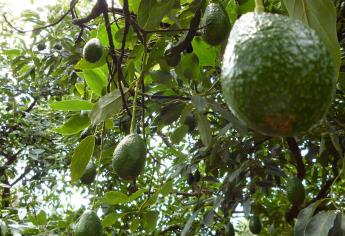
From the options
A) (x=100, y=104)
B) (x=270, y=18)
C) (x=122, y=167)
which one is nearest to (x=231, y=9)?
(x=100, y=104)

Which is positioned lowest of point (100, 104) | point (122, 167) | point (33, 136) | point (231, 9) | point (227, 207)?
point (227, 207)

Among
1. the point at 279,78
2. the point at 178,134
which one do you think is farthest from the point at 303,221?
the point at 279,78

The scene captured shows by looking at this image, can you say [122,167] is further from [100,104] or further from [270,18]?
[270,18]

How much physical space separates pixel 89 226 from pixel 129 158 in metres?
0.25

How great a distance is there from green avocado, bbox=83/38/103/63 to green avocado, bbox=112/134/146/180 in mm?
290

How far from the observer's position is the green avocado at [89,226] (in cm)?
112

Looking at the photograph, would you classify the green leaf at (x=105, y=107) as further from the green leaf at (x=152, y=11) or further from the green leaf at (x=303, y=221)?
the green leaf at (x=303, y=221)

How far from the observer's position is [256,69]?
0.58 m

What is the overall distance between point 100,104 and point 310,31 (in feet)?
2.05

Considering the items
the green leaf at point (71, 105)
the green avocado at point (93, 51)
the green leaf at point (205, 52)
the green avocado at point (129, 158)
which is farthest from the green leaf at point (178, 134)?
the green avocado at point (129, 158)

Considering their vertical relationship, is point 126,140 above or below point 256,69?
below

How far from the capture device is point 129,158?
99 centimetres

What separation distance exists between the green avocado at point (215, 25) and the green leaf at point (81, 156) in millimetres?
412

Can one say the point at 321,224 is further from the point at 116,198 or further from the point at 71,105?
the point at 71,105
